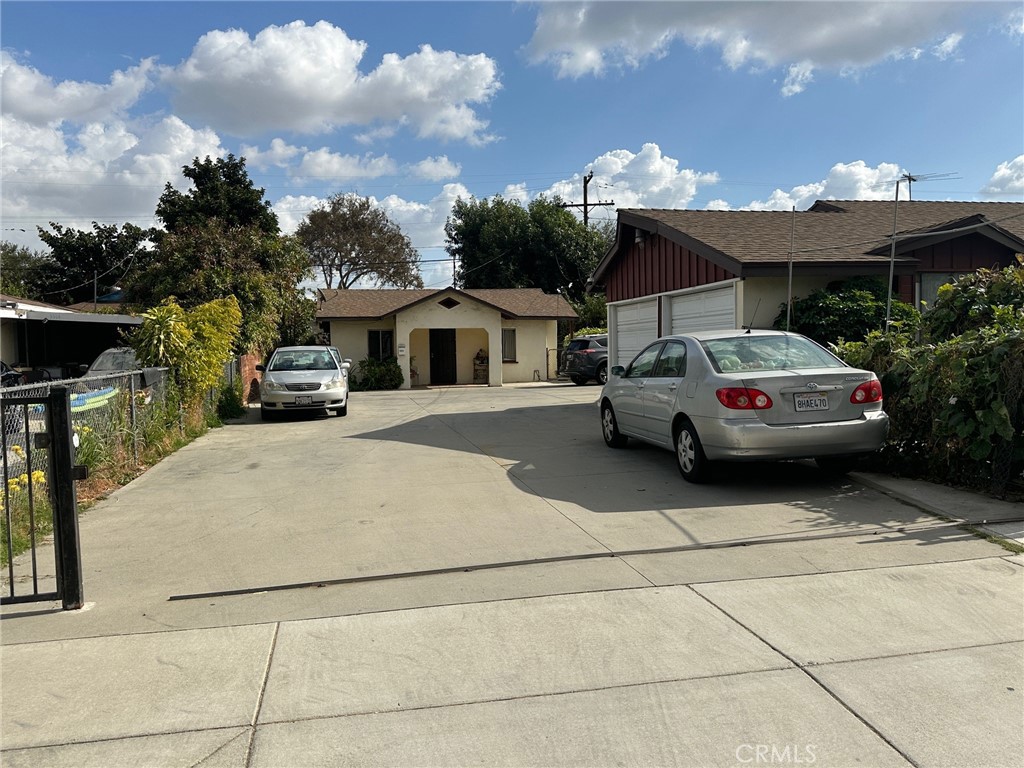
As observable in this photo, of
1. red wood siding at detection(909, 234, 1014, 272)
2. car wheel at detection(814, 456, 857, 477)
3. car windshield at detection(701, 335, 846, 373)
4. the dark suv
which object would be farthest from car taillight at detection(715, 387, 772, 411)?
the dark suv

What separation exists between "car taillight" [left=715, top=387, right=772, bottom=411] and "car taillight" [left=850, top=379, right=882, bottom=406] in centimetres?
87

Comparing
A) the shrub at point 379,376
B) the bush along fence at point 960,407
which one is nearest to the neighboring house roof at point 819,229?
the bush along fence at point 960,407

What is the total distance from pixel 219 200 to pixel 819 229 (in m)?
23.2

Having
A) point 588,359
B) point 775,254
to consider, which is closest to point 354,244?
point 588,359

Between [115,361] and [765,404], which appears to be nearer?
[765,404]

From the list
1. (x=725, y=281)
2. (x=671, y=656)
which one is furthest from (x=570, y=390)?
(x=671, y=656)

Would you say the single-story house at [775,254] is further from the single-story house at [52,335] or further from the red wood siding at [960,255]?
the single-story house at [52,335]

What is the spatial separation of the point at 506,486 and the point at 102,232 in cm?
4322

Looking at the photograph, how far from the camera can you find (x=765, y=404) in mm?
7180

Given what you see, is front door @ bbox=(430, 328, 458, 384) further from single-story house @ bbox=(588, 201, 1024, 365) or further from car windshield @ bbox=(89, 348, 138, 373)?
car windshield @ bbox=(89, 348, 138, 373)

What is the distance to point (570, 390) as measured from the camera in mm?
24156

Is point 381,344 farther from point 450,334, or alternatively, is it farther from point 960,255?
point 960,255

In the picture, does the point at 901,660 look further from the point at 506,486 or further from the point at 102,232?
the point at 102,232

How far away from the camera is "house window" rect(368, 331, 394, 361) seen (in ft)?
98.9
